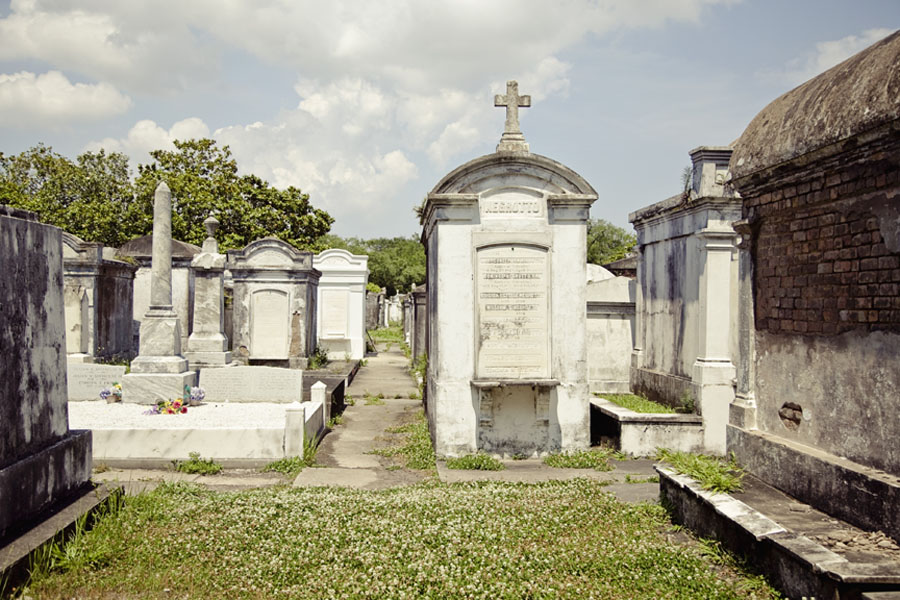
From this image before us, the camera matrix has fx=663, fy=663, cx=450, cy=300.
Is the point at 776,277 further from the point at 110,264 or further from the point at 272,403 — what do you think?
the point at 110,264

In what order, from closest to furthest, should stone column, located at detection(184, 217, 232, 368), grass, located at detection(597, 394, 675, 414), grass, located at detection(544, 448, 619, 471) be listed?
grass, located at detection(544, 448, 619, 471)
grass, located at detection(597, 394, 675, 414)
stone column, located at detection(184, 217, 232, 368)

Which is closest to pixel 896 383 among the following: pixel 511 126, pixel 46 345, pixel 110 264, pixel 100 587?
pixel 100 587

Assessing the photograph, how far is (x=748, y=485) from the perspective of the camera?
492cm

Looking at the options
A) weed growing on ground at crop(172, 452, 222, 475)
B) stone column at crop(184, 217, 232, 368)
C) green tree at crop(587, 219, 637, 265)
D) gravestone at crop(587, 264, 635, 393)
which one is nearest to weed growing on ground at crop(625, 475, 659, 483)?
gravestone at crop(587, 264, 635, 393)

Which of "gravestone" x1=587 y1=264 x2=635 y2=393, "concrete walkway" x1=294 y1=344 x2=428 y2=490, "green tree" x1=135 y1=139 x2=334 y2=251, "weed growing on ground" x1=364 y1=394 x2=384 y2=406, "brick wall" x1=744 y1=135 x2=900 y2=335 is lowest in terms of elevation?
"concrete walkway" x1=294 y1=344 x2=428 y2=490

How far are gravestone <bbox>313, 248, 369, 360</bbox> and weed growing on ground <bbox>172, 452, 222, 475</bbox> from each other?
13.9m

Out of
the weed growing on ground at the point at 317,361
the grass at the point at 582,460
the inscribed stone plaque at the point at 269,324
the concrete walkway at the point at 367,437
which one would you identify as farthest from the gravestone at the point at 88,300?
the grass at the point at 582,460

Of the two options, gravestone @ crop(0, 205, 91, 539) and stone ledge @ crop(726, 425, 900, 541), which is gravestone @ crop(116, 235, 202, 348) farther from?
stone ledge @ crop(726, 425, 900, 541)

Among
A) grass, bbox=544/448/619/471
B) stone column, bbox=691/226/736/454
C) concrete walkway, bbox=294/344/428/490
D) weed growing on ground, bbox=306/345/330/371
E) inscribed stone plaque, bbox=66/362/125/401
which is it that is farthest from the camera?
weed growing on ground, bbox=306/345/330/371

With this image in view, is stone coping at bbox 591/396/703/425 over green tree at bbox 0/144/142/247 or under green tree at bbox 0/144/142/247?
under

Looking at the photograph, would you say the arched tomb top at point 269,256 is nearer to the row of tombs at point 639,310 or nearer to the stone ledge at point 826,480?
the row of tombs at point 639,310

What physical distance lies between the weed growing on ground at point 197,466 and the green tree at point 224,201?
24582mm

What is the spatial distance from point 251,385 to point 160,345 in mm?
1754

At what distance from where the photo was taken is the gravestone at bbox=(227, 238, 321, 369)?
54.9 ft
